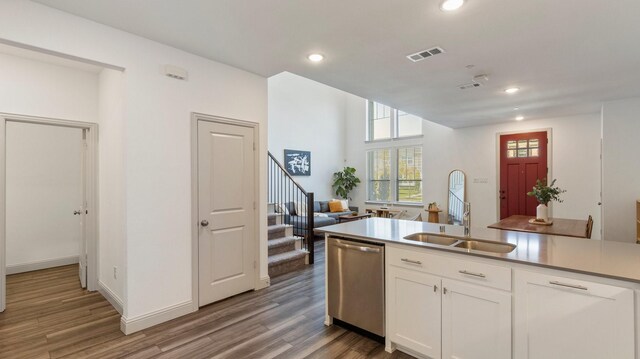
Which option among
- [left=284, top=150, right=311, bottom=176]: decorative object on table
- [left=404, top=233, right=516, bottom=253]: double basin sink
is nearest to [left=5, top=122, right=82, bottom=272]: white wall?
[left=284, top=150, right=311, bottom=176]: decorative object on table

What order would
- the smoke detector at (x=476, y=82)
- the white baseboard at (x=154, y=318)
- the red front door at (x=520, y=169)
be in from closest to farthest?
the white baseboard at (x=154, y=318) < the smoke detector at (x=476, y=82) < the red front door at (x=520, y=169)

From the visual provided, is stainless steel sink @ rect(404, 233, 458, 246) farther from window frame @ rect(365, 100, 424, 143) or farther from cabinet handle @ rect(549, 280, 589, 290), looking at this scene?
window frame @ rect(365, 100, 424, 143)

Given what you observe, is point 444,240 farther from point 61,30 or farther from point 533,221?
point 61,30

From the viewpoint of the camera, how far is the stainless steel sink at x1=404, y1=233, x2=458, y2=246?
2.53 m

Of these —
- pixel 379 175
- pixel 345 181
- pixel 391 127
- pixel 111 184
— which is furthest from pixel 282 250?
pixel 391 127

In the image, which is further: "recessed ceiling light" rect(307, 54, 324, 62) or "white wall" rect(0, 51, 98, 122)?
"white wall" rect(0, 51, 98, 122)

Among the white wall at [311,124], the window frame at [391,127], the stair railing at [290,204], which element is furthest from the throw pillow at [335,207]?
the window frame at [391,127]

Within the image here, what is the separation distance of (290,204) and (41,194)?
4.40 m

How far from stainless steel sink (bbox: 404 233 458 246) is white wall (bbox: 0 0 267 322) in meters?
2.20

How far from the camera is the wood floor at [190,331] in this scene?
2.40m

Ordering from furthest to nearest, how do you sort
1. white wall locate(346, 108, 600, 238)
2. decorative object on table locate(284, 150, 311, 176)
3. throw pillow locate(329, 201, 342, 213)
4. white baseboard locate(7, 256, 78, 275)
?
throw pillow locate(329, 201, 342, 213), decorative object on table locate(284, 150, 311, 176), white wall locate(346, 108, 600, 238), white baseboard locate(7, 256, 78, 275)

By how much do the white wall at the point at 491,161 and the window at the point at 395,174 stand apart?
250 mm

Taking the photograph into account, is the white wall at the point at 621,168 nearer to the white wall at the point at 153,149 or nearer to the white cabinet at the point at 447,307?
the white cabinet at the point at 447,307

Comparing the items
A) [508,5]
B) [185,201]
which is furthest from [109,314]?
[508,5]
